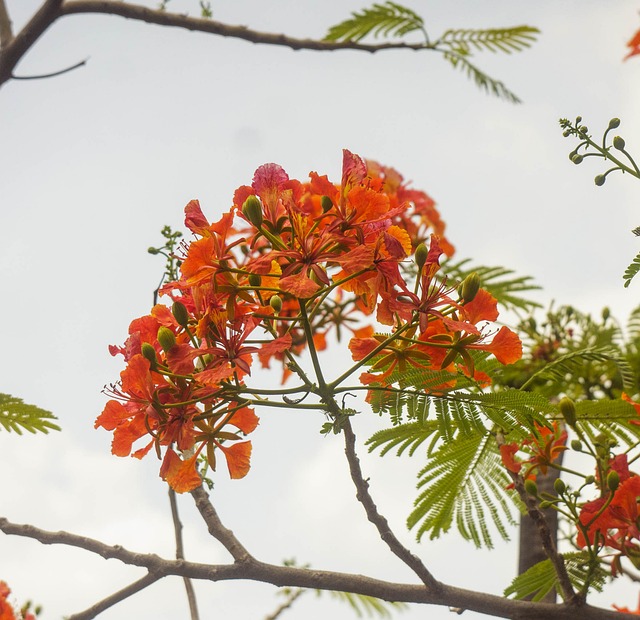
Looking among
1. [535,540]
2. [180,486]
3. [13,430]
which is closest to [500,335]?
[180,486]

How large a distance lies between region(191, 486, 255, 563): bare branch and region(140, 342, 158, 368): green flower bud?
0.59 m

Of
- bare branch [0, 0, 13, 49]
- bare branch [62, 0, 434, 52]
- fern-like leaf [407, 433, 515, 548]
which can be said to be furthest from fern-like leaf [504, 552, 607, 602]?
bare branch [0, 0, 13, 49]

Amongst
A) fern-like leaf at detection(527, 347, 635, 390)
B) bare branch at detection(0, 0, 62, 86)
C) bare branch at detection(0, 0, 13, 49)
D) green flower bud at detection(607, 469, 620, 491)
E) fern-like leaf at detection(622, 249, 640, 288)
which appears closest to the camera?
fern-like leaf at detection(622, 249, 640, 288)

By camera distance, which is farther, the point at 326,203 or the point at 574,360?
the point at 574,360

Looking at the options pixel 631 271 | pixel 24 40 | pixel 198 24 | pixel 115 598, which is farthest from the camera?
pixel 198 24

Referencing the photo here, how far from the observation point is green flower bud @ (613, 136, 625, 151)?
185cm

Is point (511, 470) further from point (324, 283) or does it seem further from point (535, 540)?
point (535, 540)

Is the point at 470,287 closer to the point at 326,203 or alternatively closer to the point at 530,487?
the point at 326,203

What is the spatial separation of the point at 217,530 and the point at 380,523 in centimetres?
48

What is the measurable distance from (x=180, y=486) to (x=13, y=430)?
2.81ft

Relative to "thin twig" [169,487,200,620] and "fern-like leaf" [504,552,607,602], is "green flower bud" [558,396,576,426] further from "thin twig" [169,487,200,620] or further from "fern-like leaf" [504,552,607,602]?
"thin twig" [169,487,200,620]

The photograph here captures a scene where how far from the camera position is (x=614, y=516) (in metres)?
2.21

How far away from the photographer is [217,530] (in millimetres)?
2189

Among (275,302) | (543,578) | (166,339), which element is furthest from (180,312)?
(543,578)
